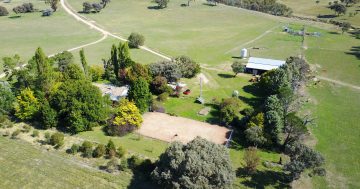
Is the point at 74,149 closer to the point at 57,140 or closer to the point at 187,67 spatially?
the point at 57,140

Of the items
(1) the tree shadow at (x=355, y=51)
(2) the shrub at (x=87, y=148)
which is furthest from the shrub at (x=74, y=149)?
(1) the tree shadow at (x=355, y=51)

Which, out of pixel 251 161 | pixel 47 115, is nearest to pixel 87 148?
pixel 47 115

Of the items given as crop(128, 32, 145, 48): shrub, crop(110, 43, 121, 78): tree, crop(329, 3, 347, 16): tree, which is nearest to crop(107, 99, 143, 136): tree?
crop(110, 43, 121, 78): tree

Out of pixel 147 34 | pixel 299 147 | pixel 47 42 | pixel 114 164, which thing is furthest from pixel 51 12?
pixel 299 147

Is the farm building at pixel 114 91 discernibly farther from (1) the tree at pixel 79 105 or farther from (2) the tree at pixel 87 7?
(2) the tree at pixel 87 7

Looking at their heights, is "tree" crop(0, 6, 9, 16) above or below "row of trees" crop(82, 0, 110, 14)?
below

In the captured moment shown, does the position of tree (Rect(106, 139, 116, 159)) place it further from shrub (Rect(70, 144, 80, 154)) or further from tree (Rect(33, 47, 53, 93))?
tree (Rect(33, 47, 53, 93))
